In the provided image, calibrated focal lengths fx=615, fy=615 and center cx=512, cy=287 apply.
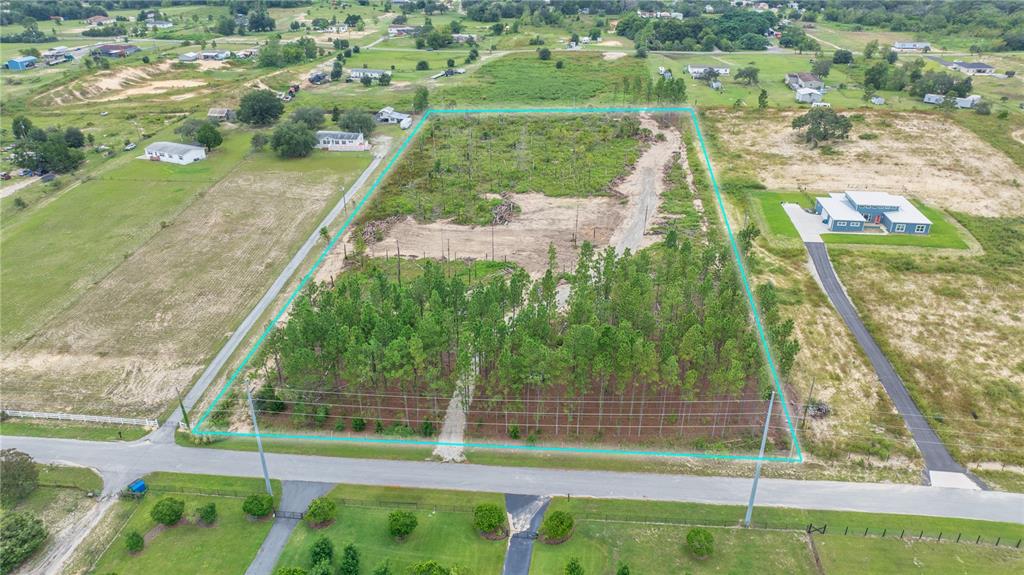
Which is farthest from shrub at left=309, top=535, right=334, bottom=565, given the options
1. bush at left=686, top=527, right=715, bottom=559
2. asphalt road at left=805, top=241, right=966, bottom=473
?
asphalt road at left=805, top=241, right=966, bottom=473

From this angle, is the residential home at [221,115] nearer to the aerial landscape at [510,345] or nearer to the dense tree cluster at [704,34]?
the aerial landscape at [510,345]

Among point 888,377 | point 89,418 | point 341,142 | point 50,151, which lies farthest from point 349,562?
point 50,151

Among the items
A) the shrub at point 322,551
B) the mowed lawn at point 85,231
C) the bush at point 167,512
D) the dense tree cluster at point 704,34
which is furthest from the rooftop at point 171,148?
the dense tree cluster at point 704,34

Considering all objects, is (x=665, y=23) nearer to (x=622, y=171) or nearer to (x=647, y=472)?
(x=622, y=171)

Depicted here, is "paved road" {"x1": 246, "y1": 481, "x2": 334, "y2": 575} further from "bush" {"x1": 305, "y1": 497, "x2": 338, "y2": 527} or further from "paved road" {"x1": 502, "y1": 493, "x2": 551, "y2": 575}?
"paved road" {"x1": 502, "y1": 493, "x2": 551, "y2": 575}

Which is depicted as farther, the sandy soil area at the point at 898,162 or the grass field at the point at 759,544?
the sandy soil area at the point at 898,162

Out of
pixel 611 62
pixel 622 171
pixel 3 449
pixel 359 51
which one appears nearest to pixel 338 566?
pixel 3 449
